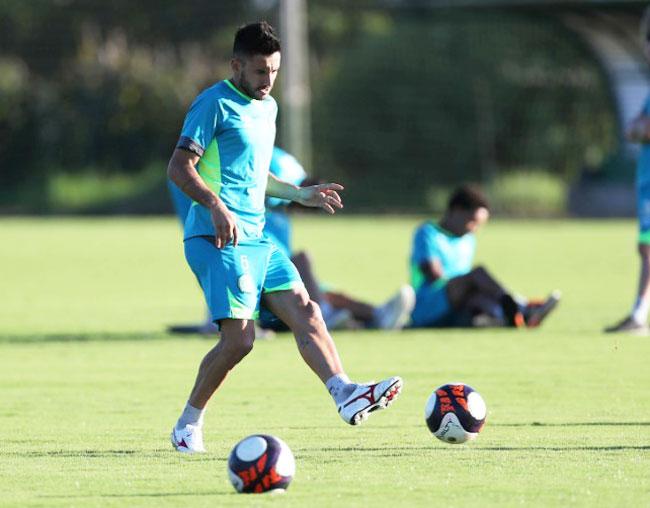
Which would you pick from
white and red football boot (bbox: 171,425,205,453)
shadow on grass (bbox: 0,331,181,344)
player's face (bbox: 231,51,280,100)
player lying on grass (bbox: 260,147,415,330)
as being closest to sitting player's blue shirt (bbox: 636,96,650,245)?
player lying on grass (bbox: 260,147,415,330)

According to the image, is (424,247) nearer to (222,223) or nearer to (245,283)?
(245,283)

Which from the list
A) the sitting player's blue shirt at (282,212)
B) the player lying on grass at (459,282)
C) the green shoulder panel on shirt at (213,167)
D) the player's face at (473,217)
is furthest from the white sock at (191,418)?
the player's face at (473,217)

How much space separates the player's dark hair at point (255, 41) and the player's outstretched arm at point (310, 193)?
0.82 meters

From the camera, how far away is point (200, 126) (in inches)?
307

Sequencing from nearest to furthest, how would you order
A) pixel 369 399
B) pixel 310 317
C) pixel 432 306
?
pixel 369 399, pixel 310 317, pixel 432 306

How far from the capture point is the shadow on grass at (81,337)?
45.2 ft

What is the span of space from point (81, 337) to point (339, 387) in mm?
6691

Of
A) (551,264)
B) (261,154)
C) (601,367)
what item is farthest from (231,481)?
(551,264)

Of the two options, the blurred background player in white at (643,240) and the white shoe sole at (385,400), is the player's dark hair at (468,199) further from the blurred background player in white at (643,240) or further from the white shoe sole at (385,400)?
the white shoe sole at (385,400)

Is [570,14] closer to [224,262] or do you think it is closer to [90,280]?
[90,280]

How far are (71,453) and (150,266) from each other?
51.8 feet

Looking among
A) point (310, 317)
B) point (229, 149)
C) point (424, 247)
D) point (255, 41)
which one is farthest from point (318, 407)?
point (424, 247)

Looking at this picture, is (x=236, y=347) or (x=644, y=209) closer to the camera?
(x=236, y=347)

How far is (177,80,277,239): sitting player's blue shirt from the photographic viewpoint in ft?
25.7
